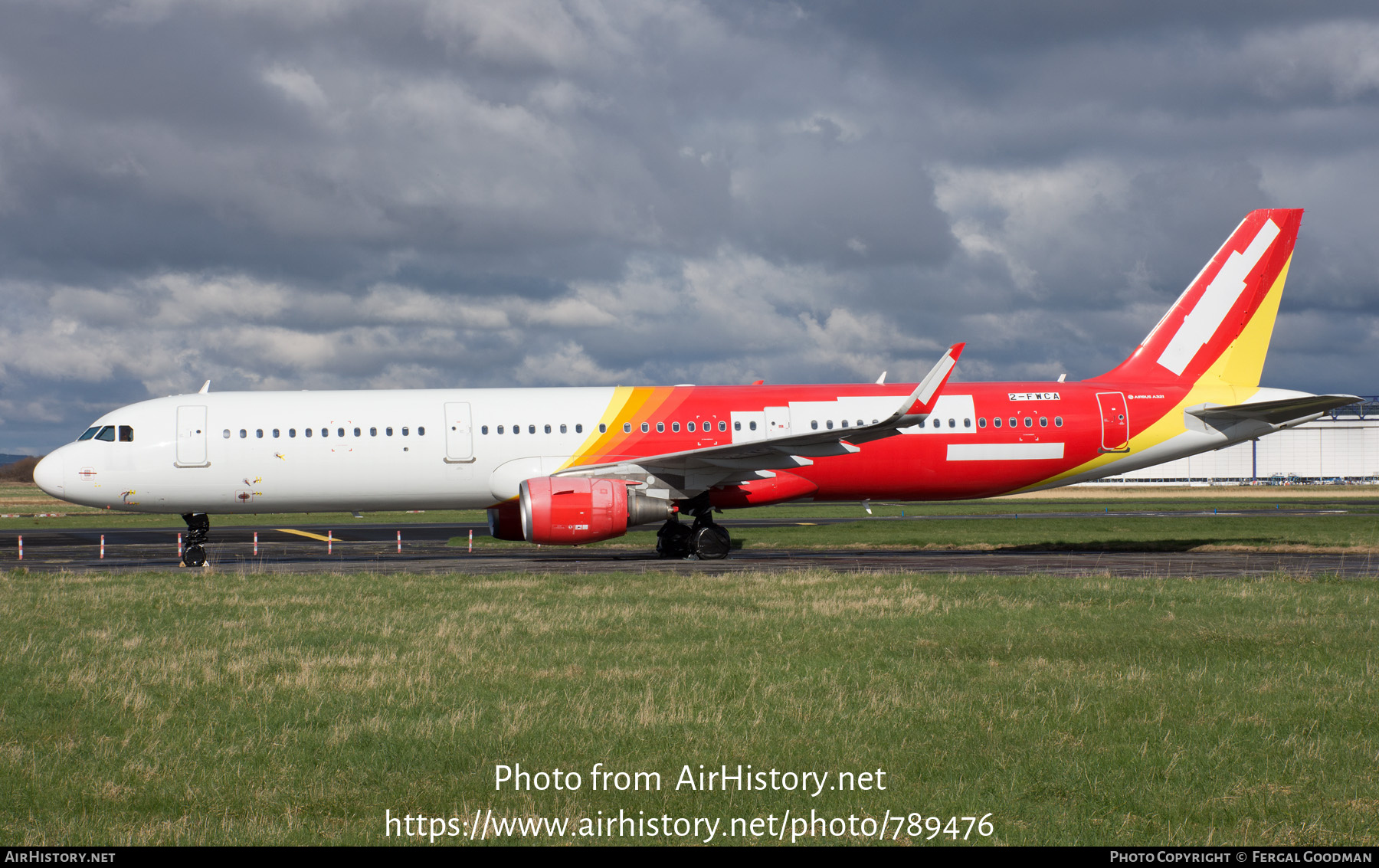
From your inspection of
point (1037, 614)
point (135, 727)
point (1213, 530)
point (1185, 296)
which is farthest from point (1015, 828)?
point (1213, 530)

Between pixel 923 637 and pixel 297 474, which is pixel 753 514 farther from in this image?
pixel 923 637

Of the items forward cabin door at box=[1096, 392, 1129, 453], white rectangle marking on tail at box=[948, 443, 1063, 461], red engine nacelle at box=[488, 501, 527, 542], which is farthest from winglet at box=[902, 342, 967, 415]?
red engine nacelle at box=[488, 501, 527, 542]

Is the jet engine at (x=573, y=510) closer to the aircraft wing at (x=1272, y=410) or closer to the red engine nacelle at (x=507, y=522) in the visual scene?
the red engine nacelle at (x=507, y=522)

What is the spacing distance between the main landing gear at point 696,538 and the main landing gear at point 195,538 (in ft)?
34.0

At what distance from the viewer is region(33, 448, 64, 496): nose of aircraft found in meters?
22.9

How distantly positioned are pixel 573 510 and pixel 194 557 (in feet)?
29.0

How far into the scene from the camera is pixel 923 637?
37.4ft

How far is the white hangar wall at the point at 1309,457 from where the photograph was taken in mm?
109688

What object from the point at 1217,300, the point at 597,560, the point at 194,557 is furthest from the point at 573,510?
the point at 1217,300

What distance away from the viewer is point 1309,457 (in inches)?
4380

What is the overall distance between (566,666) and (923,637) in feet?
13.5

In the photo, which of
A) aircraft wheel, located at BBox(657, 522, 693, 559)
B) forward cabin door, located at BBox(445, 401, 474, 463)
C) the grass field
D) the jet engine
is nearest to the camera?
the grass field

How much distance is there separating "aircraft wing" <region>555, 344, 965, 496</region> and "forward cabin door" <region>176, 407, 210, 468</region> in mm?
8151

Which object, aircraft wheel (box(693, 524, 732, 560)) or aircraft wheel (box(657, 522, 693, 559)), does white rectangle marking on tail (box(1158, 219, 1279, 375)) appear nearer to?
aircraft wheel (box(693, 524, 732, 560))
